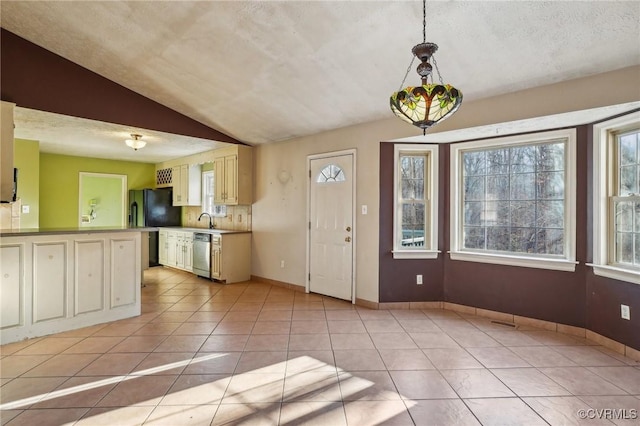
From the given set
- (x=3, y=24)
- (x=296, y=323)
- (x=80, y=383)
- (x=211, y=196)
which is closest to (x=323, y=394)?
(x=296, y=323)

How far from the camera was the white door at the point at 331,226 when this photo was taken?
172 inches

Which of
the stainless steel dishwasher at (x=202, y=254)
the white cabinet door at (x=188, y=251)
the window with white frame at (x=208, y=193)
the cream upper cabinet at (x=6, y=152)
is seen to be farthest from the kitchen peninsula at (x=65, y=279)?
the window with white frame at (x=208, y=193)

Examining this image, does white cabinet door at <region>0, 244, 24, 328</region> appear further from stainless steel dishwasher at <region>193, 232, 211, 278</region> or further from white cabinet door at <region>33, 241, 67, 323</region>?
stainless steel dishwasher at <region>193, 232, 211, 278</region>

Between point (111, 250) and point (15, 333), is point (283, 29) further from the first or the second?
point (15, 333)

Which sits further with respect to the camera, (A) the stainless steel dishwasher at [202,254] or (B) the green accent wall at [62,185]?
(B) the green accent wall at [62,185]

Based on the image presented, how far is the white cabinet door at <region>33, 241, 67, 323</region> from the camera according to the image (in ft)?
9.98

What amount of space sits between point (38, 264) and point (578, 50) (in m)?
5.07

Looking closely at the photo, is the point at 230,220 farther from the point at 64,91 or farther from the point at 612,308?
the point at 612,308

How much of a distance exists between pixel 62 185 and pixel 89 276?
172 inches

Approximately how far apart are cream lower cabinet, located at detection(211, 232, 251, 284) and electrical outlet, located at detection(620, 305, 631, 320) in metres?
4.92

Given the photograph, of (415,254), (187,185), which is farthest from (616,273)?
(187,185)

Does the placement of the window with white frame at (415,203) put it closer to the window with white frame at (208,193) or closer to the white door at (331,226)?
the white door at (331,226)

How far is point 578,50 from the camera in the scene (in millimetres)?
2471

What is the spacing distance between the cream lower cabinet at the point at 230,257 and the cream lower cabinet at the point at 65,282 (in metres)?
1.71
